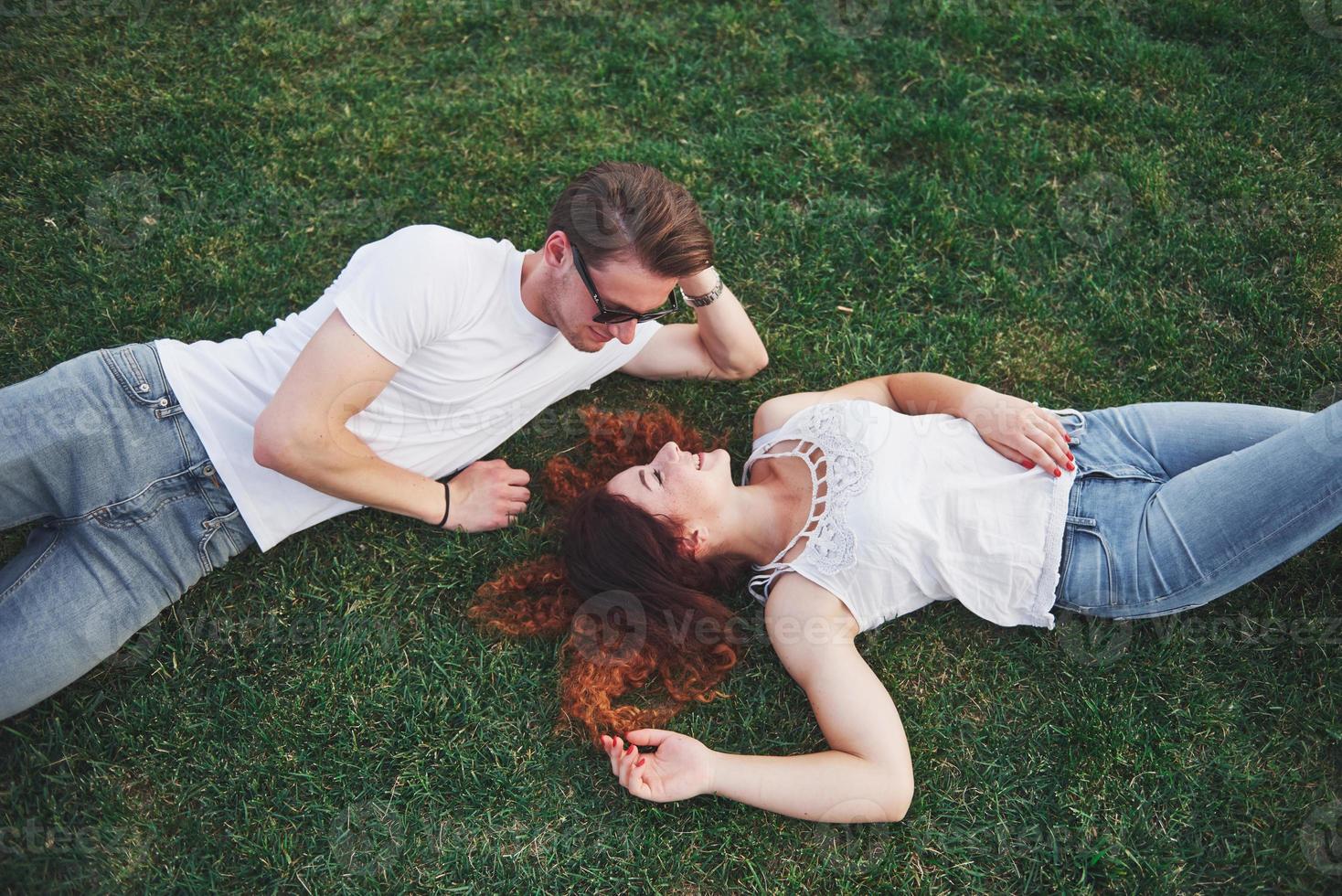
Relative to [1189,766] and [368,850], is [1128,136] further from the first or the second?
[368,850]

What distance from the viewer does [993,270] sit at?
490 centimetres

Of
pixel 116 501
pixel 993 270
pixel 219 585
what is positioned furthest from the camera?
pixel 993 270

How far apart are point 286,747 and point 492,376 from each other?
1.82m

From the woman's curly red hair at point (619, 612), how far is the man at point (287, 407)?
0.63 meters

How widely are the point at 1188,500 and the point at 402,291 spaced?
319cm

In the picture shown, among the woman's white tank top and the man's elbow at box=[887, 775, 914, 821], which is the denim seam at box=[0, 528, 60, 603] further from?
the man's elbow at box=[887, 775, 914, 821]

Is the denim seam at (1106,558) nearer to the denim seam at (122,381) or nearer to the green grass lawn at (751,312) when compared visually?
the green grass lawn at (751,312)

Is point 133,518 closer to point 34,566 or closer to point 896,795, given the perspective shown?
point 34,566

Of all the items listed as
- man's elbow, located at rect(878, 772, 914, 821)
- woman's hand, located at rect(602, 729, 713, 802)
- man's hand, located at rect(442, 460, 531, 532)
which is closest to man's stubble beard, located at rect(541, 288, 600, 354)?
man's hand, located at rect(442, 460, 531, 532)

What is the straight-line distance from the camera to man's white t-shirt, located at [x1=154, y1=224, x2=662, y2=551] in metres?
3.42

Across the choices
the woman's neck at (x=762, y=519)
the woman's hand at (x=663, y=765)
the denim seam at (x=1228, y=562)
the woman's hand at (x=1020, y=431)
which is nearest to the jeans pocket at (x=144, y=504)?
the woman's hand at (x=663, y=765)

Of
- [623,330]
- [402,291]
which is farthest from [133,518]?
[623,330]

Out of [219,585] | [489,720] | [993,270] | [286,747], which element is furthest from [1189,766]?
[219,585]

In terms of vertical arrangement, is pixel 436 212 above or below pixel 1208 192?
above
